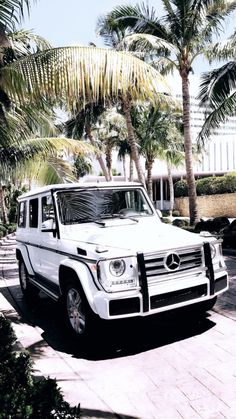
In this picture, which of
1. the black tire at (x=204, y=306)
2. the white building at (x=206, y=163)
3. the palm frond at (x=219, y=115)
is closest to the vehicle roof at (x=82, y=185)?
the black tire at (x=204, y=306)

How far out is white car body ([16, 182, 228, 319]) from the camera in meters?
4.51

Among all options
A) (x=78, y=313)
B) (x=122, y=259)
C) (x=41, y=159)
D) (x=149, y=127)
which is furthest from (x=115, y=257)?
(x=149, y=127)

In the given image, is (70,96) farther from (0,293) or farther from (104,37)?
(104,37)

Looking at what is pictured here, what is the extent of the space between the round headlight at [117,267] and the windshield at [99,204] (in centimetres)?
147

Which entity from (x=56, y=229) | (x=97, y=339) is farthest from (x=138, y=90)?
(x=97, y=339)

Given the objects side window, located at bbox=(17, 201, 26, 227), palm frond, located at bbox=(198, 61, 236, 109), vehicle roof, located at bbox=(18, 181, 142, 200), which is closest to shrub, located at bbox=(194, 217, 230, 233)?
palm frond, located at bbox=(198, 61, 236, 109)

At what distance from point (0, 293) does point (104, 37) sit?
52.9 ft

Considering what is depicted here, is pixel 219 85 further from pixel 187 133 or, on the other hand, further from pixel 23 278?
pixel 23 278

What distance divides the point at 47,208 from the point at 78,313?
6.43ft

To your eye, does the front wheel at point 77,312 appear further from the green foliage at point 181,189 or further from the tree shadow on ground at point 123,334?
the green foliage at point 181,189

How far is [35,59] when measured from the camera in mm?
6059

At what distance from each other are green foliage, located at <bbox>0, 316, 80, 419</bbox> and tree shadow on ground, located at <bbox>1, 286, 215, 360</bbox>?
4.93 feet

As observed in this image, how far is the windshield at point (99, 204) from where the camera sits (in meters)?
5.92

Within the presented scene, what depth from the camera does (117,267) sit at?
4.58 meters
